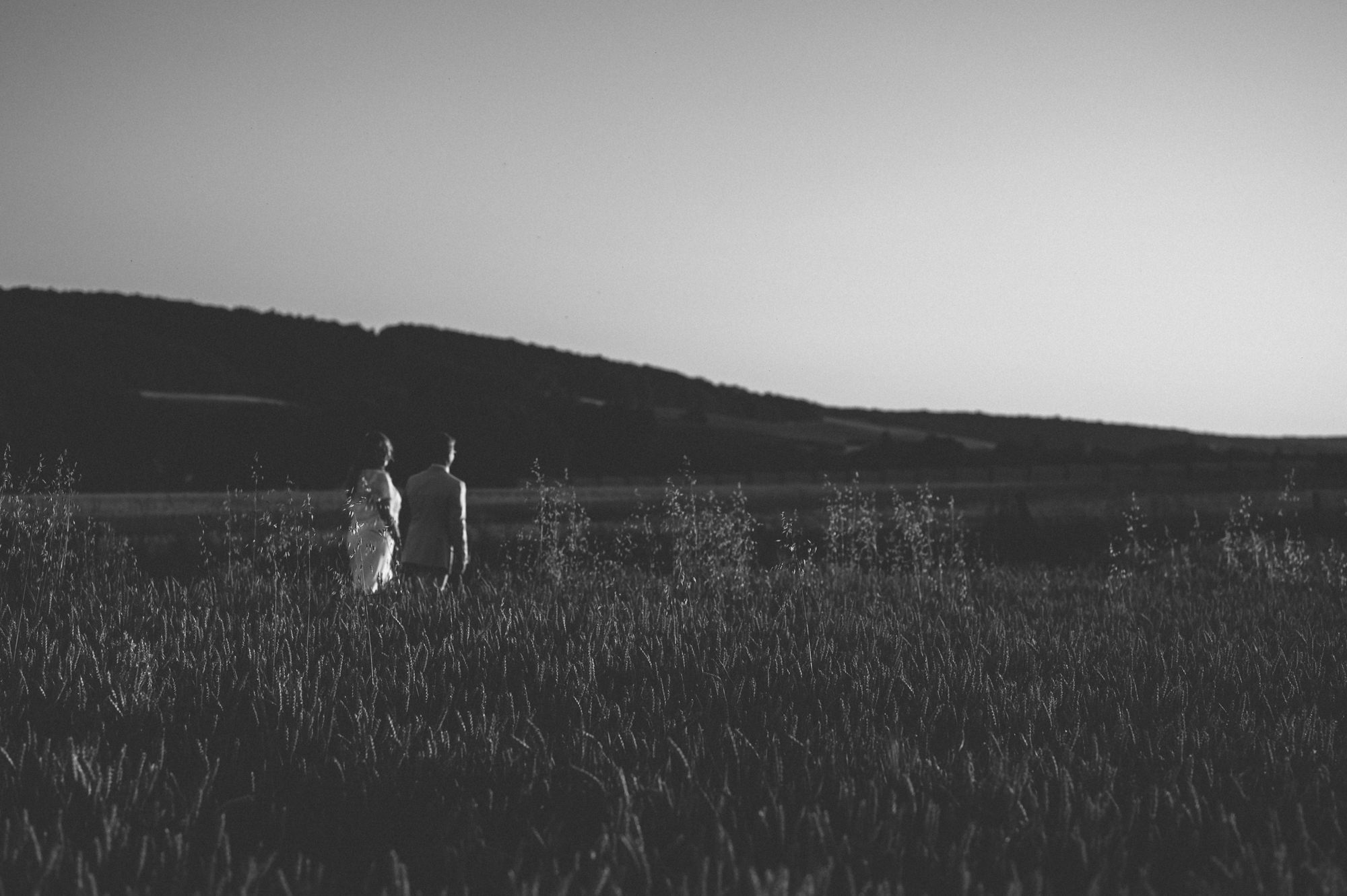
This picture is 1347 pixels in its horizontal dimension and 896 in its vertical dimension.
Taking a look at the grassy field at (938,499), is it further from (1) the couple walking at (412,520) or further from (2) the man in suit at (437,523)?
(2) the man in suit at (437,523)

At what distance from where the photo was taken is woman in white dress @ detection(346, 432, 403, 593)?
308 inches

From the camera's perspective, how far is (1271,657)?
199 inches

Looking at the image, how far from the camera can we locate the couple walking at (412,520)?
26.0ft

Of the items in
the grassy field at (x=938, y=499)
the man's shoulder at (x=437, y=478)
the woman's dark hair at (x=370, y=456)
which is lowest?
the grassy field at (x=938, y=499)

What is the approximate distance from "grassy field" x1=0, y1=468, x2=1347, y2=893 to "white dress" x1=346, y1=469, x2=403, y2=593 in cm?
160

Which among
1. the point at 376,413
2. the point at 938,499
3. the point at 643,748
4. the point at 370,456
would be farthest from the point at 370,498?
the point at 376,413

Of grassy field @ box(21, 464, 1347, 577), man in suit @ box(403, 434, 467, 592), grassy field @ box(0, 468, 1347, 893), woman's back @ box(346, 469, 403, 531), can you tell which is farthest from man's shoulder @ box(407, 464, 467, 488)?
grassy field @ box(0, 468, 1347, 893)

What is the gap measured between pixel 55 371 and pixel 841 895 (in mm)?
72737

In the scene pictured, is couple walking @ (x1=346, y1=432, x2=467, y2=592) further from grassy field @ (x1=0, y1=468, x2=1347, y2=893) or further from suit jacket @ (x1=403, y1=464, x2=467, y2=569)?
grassy field @ (x1=0, y1=468, x2=1347, y2=893)

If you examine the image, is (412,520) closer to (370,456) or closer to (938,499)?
(370,456)

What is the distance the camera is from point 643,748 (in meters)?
3.20

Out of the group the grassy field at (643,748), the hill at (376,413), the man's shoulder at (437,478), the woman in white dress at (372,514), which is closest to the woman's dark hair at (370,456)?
the woman in white dress at (372,514)

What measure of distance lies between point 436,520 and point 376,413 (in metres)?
42.6

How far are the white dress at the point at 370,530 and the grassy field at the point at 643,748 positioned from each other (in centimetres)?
160
